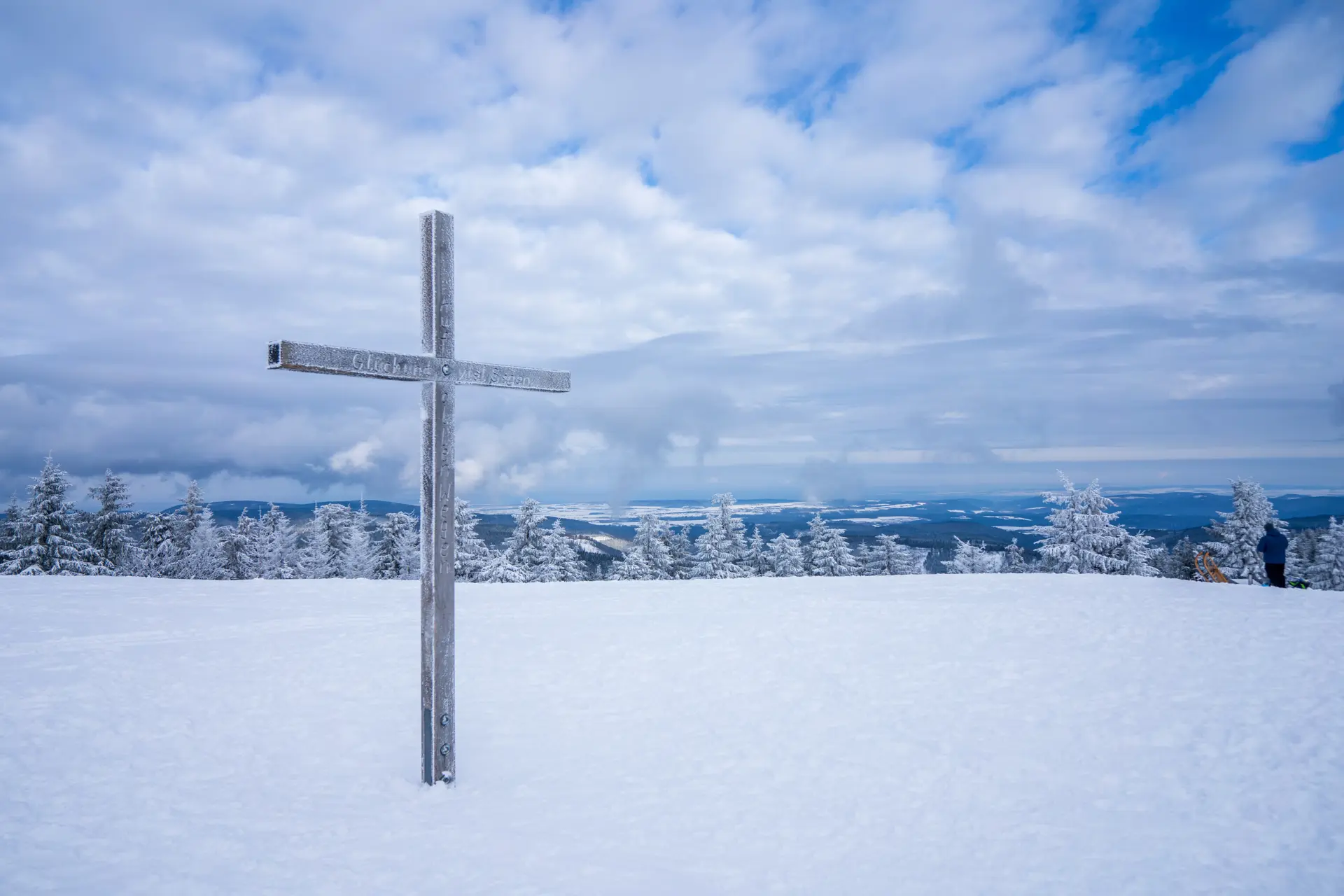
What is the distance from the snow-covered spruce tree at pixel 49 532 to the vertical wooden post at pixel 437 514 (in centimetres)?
3437

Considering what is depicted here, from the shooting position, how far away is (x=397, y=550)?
40656mm

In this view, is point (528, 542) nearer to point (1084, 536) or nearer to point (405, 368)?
point (1084, 536)

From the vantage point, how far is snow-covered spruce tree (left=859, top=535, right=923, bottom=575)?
4150cm

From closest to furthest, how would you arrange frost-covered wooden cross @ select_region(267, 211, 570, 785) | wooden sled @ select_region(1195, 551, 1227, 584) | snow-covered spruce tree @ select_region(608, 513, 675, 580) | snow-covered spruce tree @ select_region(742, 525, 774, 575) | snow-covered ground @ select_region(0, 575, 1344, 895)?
snow-covered ground @ select_region(0, 575, 1344, 895), frost-covered wooden cross @ select_region(267, 211, 570, 785), wooden sled @ select_region(1195, 551, 1227, 584), snow-covered spruce tree @ select_region(608, 513, 675, 580), snow-covered spruce tree @ select_region(742, 525, 774, 575)

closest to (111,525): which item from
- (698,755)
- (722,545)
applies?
(722,545)

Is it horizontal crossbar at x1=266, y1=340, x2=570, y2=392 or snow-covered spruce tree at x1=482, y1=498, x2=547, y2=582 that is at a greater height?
horizontal crossbar at x1=266, y1=340, x2=570, y2=392

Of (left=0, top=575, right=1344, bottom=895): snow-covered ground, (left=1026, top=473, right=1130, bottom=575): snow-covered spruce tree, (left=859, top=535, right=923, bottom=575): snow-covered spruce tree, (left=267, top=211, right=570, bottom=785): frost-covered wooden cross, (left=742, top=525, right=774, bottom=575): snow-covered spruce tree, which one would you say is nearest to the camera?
(left=0, top=575, right=1344, bottom=895): snow-covered ground

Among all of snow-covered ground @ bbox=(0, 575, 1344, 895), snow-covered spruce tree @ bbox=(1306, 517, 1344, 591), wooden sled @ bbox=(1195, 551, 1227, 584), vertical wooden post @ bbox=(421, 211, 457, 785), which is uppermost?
vertical wooden post @ bbox=(421, 211, 457, 785)

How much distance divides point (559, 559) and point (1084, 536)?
80.0ft

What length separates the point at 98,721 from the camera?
792cm

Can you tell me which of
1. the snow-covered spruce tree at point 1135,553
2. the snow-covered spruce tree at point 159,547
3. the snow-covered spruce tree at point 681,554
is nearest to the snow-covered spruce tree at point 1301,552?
the snow-covered spruce tree at point 1135,553

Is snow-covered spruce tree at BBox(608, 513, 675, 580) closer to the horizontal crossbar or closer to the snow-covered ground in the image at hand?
the snow-covered ground

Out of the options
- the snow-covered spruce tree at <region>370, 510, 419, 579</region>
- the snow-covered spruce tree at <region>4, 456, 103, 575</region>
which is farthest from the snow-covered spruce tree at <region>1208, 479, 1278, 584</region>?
the snow-covered spruce tree at <region>4, 456, 103, 575</region>

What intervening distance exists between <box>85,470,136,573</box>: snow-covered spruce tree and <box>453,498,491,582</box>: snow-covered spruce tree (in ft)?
62.1
